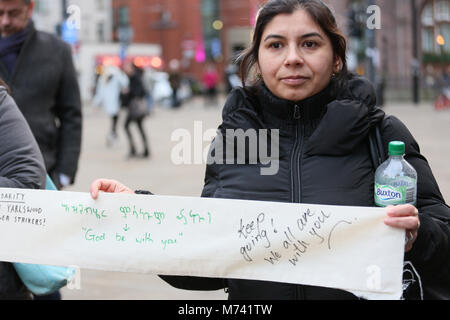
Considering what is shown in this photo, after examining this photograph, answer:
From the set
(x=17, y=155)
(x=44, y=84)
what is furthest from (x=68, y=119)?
(x=17, y=155)

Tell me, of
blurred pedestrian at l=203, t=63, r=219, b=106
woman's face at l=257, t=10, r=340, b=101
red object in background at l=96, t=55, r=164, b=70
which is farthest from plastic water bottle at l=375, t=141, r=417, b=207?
red object in background at l=96, t=55, r=164, b=70

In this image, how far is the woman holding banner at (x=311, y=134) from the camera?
1999mm

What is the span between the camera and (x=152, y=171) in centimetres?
1082

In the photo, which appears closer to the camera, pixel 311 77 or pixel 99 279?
pixel 311 77

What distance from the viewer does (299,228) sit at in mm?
1984

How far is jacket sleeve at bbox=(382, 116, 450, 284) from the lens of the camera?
1.90 m

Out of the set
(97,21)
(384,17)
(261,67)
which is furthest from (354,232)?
(97,21)

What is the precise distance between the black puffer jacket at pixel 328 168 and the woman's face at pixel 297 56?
0.04 metres

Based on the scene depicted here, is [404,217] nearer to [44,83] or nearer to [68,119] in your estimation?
[44,83]
